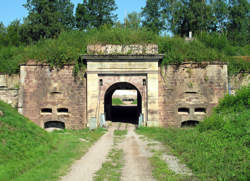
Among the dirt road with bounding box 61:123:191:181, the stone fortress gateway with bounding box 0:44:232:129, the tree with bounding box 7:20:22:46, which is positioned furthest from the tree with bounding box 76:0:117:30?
the dirt road with bounding box 61:123:191:181

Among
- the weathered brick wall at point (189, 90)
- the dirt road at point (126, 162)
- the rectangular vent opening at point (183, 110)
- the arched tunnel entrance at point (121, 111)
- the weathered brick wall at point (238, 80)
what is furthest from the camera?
the arched tunnel entrance at point (121, 111)

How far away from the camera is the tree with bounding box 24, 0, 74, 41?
105ft

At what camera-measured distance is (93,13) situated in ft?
118

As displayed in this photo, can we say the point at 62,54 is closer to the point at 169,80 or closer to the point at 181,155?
the point at 169,80

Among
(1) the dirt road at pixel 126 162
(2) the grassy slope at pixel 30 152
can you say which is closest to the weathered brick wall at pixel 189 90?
(1) the dirt road at pixel 126 162

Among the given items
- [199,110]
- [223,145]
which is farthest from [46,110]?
[223,145]

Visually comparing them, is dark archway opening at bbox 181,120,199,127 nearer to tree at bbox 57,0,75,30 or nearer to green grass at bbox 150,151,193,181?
green grass at bbox 150,151,193,181

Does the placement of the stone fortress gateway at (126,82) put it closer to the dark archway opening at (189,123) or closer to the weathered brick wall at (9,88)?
the dark archway opening at (189,123)

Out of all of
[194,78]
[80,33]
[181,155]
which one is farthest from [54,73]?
[181,155]

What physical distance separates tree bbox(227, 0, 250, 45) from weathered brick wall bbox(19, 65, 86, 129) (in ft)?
79.7

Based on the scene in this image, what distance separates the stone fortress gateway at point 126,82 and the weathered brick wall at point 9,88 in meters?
0.85

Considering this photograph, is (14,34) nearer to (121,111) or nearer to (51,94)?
(121,111)

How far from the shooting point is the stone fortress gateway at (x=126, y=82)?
17.1m

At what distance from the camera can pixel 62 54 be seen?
58.1 ft
